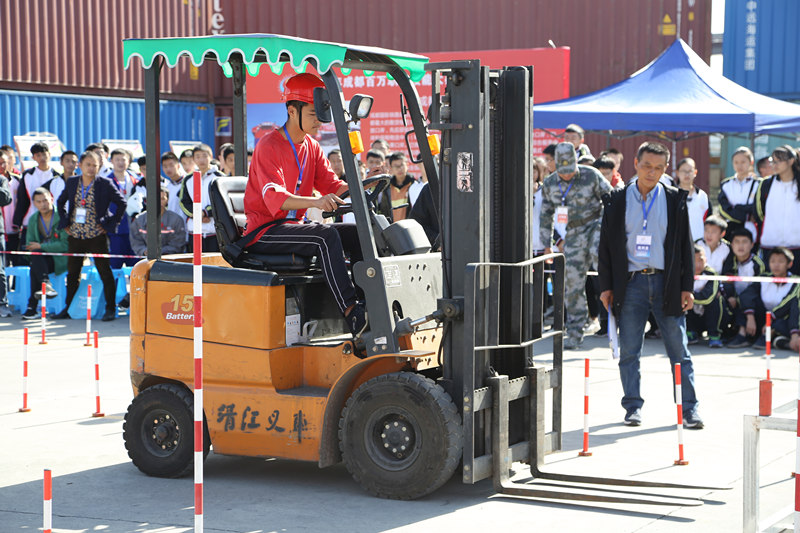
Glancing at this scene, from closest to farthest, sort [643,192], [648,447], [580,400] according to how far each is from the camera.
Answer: [648,447] < [643,192] < [580,400]

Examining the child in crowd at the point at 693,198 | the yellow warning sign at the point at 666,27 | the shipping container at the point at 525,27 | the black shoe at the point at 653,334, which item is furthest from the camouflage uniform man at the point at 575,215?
the yellow warning sign at the point at 666,27

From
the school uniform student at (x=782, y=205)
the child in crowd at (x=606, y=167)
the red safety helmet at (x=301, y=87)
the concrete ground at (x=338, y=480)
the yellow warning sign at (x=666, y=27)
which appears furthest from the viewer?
the yellow warning sign at (x=666, y=27)

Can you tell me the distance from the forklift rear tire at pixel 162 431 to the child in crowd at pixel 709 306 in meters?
7.18

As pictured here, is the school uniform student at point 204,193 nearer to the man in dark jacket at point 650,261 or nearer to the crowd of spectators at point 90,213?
the crowd of spectators at point 90,213

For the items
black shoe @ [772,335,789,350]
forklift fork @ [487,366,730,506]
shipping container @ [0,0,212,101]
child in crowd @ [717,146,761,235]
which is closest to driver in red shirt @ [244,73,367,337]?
forklift fork @ [487,366,730,506]

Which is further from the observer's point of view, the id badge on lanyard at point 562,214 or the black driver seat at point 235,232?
the id badge on lanyard at point 562,214

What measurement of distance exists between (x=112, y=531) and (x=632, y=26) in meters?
19.8

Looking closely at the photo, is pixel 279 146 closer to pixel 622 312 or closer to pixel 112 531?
pixel 112 531

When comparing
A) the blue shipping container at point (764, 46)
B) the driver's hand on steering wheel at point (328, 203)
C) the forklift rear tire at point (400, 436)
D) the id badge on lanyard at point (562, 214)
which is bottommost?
the forklift rear tire at point (400, 436)

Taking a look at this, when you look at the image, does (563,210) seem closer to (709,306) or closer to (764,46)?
(709,306)

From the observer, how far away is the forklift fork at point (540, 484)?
6285 mm

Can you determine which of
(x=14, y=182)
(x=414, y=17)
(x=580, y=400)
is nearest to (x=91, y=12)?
(x=414, y=17)

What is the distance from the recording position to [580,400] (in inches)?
376

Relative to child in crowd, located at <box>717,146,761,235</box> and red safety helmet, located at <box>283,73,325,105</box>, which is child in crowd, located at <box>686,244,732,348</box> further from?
red safety helmet, located at <box>283,73,325,105</box>
